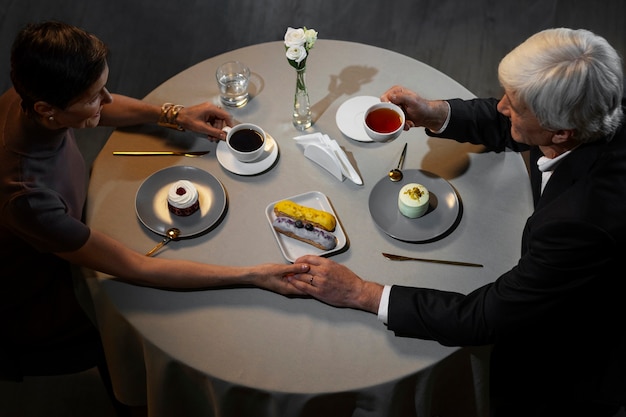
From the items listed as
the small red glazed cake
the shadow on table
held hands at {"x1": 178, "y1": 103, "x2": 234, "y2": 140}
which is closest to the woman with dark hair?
the small red glazed cake

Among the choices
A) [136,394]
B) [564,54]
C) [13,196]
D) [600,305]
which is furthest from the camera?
[136,394]

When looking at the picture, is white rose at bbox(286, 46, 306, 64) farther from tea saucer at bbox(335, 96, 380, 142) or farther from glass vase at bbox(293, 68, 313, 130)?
tea saucer at bbox(335, 96, 380, 142)

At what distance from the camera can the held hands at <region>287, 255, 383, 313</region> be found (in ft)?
5.93

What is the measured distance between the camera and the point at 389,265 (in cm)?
192

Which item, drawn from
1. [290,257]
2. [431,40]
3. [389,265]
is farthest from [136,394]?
[431,40]

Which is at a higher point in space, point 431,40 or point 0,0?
point 431,40

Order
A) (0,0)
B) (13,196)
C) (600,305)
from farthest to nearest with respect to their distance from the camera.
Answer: (0,0)
(600,305)
(13,196)

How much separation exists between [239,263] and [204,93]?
2.38ft

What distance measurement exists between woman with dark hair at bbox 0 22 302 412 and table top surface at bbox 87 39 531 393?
74mm

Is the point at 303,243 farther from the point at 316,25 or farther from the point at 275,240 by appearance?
Result: the point at 316,25

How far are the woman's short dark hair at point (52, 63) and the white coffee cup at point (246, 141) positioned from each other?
51 centimetres

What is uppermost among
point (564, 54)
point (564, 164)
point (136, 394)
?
point (564, 54)

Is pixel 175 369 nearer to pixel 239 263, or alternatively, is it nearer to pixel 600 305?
pixel 239 263

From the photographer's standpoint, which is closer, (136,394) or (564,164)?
(564,164)
